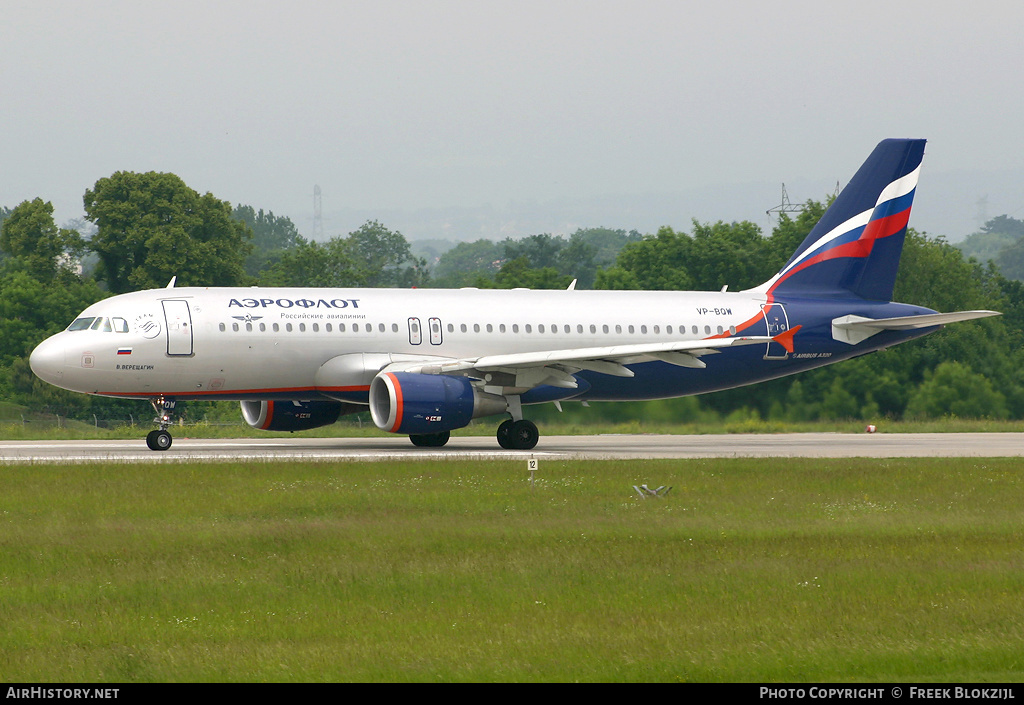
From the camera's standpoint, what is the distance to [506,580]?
13.6 meters

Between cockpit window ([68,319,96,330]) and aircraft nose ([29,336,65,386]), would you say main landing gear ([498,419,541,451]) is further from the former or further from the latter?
aircraft nose ([29,336,65,386])

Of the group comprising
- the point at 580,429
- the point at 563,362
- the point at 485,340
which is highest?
the point at 485,340

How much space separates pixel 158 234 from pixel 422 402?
5147cm

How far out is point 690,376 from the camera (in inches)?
1435

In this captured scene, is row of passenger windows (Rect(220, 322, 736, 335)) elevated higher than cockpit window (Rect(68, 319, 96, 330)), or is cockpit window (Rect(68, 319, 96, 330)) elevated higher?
cockpit window (Rect(68, 319, 96, 330))

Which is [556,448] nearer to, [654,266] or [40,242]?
[654,266]

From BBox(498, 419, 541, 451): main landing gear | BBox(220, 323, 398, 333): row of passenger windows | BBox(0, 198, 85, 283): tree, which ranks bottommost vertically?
BBox(498, 419, 541, 451): main landing gear

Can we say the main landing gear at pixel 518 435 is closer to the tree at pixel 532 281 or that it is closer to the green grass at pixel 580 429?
the green grass at pixel 580 429

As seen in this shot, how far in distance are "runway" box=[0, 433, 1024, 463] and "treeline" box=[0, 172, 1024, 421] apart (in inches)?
114

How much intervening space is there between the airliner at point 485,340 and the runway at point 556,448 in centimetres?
113

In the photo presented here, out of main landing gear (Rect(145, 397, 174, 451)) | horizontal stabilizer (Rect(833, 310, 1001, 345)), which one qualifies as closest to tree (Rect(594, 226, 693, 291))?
horizontal stabilizer (Rect(833, 310, 1001, 345))

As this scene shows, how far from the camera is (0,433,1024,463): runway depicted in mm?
29094

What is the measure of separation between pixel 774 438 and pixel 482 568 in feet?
90.5

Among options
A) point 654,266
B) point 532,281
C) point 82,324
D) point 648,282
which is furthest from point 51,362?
point 532,281
